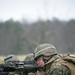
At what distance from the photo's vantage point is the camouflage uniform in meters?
6.64

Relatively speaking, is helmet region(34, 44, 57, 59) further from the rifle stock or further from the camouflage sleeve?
the camouflage sleeve

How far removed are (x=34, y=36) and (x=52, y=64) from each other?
67.5 metres

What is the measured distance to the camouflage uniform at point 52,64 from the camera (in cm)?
664

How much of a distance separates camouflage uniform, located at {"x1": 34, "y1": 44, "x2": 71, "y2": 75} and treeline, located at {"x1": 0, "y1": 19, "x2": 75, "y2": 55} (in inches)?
2038

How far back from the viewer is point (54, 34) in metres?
79.6

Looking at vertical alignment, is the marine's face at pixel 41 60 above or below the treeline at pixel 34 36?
below

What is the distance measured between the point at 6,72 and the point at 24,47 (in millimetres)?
59998

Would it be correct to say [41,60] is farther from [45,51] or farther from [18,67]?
[18,67]

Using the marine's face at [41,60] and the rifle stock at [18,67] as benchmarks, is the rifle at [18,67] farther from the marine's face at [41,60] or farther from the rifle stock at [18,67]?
the marine's face at [41,60]

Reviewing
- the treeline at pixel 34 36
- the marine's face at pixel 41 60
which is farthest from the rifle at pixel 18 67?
the treeline at pixel 34 36

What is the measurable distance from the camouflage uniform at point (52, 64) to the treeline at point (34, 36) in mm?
51754

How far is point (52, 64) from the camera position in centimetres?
680

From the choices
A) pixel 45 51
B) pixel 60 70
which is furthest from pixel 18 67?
pixel 60 70

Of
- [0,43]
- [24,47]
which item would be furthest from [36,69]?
[0,43]
